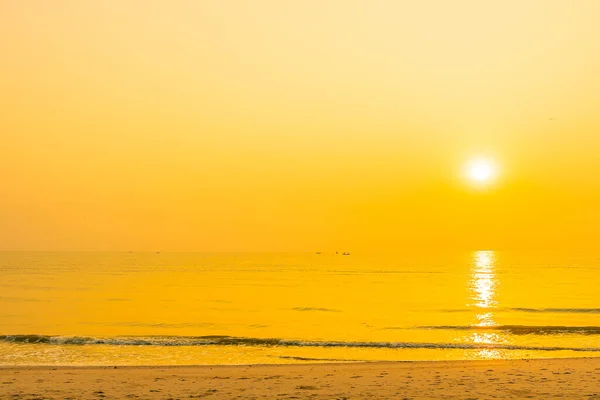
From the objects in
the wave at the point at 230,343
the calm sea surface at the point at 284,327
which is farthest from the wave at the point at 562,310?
the wave at the point at 230,343

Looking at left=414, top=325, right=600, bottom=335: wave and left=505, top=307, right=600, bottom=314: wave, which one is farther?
left=505, top=307, right=600, bottom=314: wave

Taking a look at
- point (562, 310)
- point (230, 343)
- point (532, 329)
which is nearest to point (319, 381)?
point (230, 343)

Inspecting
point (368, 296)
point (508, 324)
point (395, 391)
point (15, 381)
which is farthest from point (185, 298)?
point (395, 391)

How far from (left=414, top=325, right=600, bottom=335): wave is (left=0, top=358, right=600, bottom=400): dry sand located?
16360mm

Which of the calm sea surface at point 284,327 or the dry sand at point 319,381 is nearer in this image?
the dry sand at point 319,381

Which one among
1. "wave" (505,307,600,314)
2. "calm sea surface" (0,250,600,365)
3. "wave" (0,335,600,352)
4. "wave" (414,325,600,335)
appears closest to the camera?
"calm sea surface" (0,250,600,365)

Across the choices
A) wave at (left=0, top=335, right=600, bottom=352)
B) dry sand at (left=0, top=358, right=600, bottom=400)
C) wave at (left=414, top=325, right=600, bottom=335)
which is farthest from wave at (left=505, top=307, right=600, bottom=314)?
dry sand at (left=0, top=358, right=600, bottom=400)

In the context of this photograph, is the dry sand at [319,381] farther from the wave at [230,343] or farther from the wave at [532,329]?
the wave at [532,329]

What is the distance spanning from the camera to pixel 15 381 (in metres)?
20.9

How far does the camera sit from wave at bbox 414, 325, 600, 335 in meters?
41.3

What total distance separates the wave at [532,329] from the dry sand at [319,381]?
16.4 m

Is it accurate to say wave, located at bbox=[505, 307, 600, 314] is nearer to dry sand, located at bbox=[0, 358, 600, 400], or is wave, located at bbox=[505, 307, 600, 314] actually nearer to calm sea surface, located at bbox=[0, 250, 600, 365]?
calm sea surface, located at bbox=[0, 250, 600, 365]

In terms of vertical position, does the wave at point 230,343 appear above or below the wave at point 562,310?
below

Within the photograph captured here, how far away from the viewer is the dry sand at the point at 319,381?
60.1 ft
